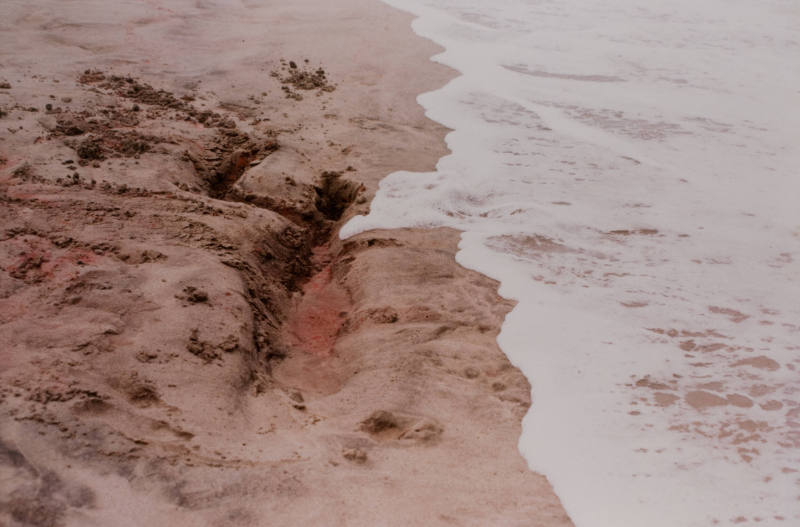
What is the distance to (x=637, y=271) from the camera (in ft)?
13.0

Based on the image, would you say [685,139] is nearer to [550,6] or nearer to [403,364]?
[403,364]

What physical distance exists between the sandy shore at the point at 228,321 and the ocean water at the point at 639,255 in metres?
0.26

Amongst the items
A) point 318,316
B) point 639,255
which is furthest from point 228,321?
point 639,255

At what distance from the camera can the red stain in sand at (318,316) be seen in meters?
3.49

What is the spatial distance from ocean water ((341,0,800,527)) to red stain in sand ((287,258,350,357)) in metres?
0.60

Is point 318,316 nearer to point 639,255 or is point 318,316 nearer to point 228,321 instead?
point 228,321

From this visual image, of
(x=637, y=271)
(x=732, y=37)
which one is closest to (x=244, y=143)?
(x=637, y=271)

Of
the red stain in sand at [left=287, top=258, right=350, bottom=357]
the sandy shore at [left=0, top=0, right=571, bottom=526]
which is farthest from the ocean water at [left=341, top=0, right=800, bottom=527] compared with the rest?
the red stain in sand at [left=287, top=258, right=350, bottom=357]

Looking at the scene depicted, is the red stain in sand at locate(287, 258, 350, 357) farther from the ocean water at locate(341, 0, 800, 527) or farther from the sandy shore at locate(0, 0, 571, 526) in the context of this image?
the ocean water at locate(341, 0, 800, 527)

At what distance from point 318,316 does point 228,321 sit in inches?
31.7

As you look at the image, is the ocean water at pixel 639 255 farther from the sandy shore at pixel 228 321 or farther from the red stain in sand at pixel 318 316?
the red stain in sand at pixel 318 316

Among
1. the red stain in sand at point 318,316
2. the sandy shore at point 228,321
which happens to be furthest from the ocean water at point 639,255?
the red stain in sand at point 318,316

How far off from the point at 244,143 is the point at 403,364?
294 cm

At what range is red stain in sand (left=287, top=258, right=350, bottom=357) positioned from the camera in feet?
11.5
